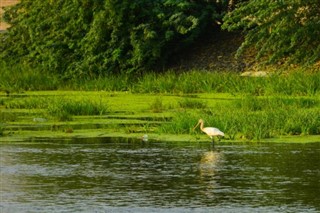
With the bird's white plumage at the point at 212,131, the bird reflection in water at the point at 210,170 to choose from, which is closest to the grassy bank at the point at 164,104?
the bird's white plumage at the point at 212,131

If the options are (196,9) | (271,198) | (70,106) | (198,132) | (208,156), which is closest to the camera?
(271,198)

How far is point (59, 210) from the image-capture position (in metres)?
11.8

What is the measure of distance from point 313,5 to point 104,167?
15.9m

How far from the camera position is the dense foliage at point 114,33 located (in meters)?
32.3

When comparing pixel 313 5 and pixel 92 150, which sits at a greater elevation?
pixel 313 5

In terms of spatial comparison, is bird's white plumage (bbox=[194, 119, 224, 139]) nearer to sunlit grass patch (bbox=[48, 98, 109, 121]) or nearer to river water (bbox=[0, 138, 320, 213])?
river water (bbox=[0, 138, 320, 213])

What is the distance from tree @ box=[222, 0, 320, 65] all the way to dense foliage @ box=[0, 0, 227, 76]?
2.30 m

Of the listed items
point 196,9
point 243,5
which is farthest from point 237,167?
point 196,9

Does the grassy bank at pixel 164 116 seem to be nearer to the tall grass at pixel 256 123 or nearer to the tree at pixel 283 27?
the tall grass at pixel 256 123

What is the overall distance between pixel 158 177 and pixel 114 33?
62.2ft

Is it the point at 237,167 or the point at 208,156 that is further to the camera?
the point at 208,156

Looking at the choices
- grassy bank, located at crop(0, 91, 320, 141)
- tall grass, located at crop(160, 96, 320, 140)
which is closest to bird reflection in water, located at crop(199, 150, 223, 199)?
tall grass, located at crop(160, 96, 320, 140)

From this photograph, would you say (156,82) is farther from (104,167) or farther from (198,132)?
(104,167)

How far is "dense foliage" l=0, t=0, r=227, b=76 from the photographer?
32281mm
